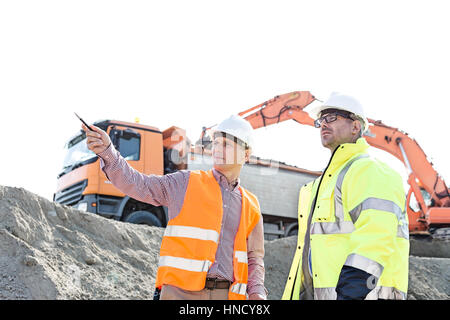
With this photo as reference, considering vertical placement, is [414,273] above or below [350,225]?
below

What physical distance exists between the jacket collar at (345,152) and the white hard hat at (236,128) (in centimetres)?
73

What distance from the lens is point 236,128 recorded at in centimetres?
320

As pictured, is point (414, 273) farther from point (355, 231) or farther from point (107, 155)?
point (107, 155)

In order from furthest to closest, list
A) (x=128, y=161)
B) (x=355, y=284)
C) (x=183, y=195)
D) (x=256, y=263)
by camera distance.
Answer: (x=128, y=161) < (x=256, y=263) < (x=183, y=195) < (x=355, y=284)

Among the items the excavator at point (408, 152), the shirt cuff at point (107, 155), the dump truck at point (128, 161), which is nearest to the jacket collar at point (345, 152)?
the shirt cuff at point (107, 155)

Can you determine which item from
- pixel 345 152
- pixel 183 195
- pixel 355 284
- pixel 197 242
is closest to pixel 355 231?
pixel 355 284

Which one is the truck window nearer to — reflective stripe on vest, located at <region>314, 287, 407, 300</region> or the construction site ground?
the construction site ground

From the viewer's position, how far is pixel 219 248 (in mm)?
2773

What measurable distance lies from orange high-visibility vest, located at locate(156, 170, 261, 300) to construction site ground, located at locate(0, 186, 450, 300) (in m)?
4.04

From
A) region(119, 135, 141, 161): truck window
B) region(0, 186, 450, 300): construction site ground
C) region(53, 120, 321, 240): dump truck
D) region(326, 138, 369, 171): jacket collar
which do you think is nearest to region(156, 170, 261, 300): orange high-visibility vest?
region(326, 138, 369, 171): jacket collar

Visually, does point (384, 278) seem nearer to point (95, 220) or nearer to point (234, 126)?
point (234, 126)

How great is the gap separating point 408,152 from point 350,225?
1201 cm

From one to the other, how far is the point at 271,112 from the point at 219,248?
11.1m

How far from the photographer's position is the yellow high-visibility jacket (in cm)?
214
